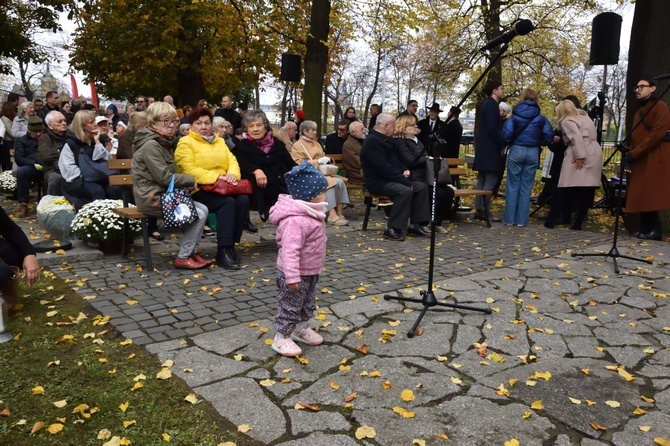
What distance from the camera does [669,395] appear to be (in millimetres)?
3496

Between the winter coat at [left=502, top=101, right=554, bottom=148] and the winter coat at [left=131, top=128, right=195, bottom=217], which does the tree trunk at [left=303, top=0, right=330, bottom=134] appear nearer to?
the winter coat at [left=502, top=101, right=554, bottom=148]

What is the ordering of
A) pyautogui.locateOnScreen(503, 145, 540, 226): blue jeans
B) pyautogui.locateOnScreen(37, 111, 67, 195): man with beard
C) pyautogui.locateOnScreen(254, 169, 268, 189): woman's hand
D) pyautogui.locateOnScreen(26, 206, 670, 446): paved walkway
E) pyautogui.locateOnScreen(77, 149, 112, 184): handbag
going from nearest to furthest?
pyautogui.locateOnScreen(26, 206, 670, 446): paved walkway → pyautogui.locateOnScreen(254, 169, 268, 189): woman's hand → pyautogui.locateOnScreen(77, 149, 112, 184): handbag → pyautogui.locateOnScreen(37, 111, 67, 195): man with beard → pyautogui.locateOnScreen(503, 145, 540, 226): blue jeans

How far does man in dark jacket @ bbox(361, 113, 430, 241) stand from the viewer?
26.3 feet

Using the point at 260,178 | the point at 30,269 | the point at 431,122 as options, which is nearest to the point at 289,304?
the point at 30,269

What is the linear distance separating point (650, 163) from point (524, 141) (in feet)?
5.81

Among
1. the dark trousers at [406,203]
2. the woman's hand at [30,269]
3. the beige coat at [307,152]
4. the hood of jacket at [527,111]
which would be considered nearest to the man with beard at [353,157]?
the beige coat at [307,152]

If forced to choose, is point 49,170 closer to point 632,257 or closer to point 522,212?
point 522,212

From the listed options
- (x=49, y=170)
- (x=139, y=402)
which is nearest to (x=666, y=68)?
(x=139, y=402)

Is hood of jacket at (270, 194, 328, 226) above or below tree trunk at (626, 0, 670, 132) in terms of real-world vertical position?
below

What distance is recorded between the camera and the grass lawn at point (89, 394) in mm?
2996

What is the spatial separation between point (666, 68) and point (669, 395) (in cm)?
697

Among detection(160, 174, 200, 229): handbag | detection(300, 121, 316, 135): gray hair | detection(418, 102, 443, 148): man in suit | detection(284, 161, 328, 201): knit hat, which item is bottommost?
detection(160, 174, 200, 229): handbag

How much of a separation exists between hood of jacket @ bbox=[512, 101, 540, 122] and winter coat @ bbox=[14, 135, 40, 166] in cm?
776

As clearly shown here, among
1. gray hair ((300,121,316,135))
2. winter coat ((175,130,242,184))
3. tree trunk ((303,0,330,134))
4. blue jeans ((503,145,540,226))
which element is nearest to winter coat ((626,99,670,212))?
blue jeans ((503,145,540,226))
